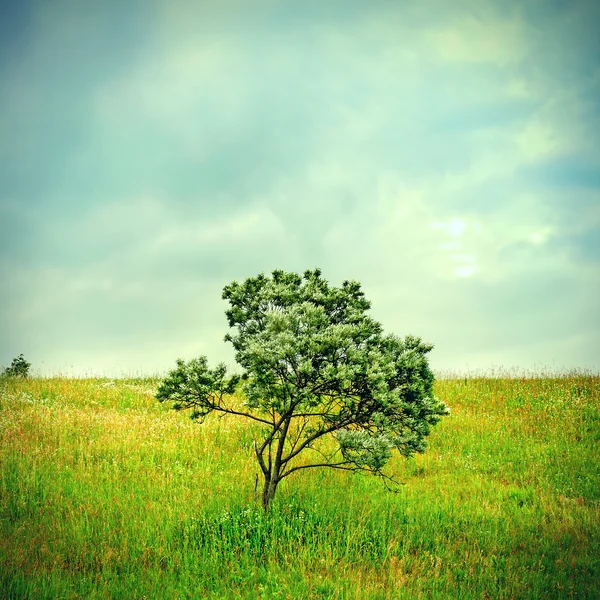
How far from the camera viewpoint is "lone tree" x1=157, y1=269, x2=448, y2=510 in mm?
9688

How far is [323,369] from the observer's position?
971 cm

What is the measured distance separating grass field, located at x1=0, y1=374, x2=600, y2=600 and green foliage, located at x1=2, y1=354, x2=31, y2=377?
8.09 meters

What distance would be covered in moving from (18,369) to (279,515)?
25206 millimetres

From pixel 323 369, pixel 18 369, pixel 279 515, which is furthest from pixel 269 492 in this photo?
pixel 18 369

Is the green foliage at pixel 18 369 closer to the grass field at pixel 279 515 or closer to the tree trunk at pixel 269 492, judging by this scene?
the grass field at pixel 279 515

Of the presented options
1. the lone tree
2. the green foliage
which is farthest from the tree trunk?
the green foliage

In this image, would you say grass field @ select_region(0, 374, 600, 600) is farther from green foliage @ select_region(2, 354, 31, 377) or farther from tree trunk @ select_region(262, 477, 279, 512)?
green foliage @ select_region(2, 354, 31, 377)

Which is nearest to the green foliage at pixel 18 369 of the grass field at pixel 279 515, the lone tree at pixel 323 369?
the grass field at pixel 279 515

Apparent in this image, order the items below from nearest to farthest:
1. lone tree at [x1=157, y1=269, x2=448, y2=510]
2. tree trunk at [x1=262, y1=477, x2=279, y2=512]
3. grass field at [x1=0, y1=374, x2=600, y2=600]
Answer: grass field at [x1=0, y1=374, x2=600, y2=600] → lone tree at [x1=157, y1=269, x2=448, y2=510] → tree trunk at [x1=262, y1=477, x2=279, y2=512]

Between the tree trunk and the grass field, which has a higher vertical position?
the tree trunk

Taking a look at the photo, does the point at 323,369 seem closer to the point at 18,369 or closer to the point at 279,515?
the point at 279,515

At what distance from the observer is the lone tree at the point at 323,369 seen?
9.69m

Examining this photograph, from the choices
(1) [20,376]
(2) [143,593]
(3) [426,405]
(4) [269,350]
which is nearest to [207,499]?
(2) [143,593]

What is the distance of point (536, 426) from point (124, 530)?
1621 cm
